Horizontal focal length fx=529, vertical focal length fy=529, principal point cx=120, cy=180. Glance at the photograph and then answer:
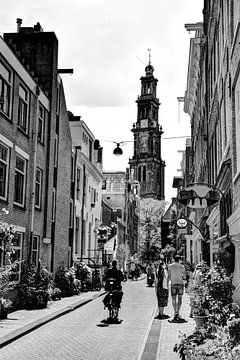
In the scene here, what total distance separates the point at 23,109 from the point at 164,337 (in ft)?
37.1

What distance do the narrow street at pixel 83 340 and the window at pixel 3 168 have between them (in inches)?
179

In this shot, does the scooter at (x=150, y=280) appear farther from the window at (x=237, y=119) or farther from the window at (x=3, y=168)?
the window at (x=237, y=119)

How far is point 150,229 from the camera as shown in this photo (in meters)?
102

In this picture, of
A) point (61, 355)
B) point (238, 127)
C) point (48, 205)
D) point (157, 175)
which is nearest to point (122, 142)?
point (48, 205)

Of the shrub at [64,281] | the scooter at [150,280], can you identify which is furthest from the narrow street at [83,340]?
the scooter at [150,280]

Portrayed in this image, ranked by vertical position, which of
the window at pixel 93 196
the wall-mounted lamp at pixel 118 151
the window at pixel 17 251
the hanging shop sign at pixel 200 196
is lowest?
the window at pixel 17 251

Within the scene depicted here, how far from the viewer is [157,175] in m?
133

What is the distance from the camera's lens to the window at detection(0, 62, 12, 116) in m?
17.5

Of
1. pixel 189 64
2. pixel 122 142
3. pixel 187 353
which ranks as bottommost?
pixel 187 353

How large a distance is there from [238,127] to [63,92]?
54.0 feet

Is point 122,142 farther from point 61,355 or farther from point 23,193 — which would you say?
point 61,355

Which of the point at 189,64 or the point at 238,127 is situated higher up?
Answer: the point at 189,64

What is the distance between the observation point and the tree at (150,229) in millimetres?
93812

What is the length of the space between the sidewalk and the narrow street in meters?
0.19
